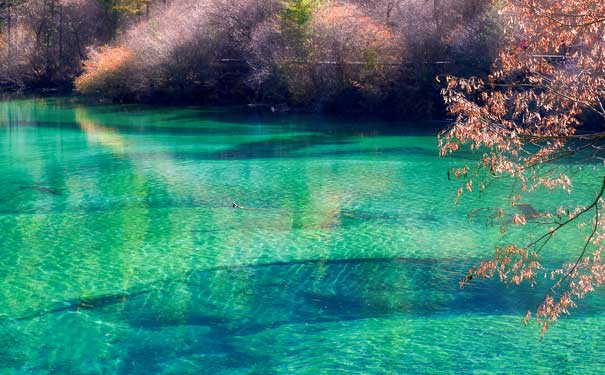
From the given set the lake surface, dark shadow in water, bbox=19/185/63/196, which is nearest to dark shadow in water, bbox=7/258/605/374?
the lake surface

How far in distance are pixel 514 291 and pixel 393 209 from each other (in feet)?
21.3

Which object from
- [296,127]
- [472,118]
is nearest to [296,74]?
[296,127]

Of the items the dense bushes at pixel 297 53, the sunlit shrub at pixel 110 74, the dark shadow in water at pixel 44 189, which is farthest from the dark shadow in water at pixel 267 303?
the sunlit shrub at pixel 110 74

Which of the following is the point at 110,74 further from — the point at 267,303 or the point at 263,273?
the point at 267,303

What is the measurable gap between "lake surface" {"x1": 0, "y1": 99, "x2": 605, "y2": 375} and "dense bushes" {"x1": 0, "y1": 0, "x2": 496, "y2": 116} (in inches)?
506

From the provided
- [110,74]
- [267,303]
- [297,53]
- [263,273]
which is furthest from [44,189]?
[110,74]

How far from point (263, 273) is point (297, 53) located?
30.4 m

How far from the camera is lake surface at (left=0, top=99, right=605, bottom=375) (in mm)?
10516

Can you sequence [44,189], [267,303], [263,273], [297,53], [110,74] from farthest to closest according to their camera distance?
[110,74] < [297,53] < [44,189] < [263,273] < [267,303]

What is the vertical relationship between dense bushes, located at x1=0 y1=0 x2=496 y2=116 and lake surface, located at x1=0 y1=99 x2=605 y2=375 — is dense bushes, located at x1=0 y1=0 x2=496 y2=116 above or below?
above

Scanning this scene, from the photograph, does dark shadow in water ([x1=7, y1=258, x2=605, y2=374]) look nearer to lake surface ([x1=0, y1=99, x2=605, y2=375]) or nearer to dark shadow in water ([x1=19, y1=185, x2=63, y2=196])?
lake surface ([x1=0, y1=99, x2=605, y2=375])

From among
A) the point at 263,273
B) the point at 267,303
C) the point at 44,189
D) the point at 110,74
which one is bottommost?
the point at 267,303

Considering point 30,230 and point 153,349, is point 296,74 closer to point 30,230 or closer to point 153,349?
point 30,230

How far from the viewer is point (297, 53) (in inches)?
1695
